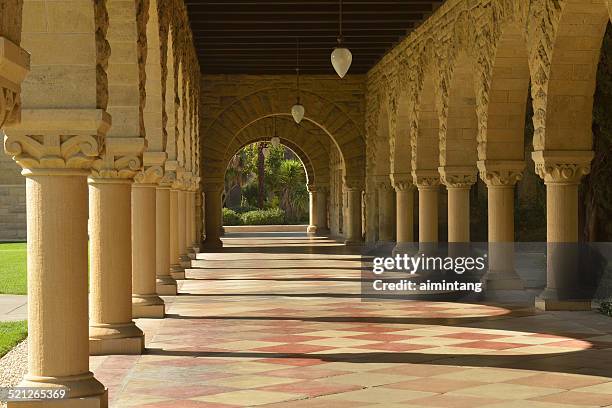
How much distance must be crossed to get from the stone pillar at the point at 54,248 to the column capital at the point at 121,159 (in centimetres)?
283

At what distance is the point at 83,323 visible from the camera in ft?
25.0

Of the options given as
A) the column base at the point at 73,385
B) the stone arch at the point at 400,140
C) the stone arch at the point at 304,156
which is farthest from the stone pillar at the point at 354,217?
the column base at the point at 73,385

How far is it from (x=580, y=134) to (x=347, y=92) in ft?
57.8

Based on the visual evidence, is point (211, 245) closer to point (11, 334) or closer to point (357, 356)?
point (11, 334)

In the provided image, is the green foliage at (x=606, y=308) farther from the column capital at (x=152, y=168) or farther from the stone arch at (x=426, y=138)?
the stone arch at (x=426, y=138)

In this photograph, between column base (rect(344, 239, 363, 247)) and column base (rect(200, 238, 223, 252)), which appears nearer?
column base (rect(200, 238, 223, 252))

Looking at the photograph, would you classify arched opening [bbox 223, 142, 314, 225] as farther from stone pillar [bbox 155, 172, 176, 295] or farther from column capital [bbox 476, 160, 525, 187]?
column capital [bbox 476, 160, 525, 187]

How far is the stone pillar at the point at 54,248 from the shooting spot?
746cm

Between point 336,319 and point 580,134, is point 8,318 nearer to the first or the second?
point 336,319

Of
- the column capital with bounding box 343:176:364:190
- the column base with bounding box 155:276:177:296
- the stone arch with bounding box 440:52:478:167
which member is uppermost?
the stone arch with bounding box 440:52:478:167

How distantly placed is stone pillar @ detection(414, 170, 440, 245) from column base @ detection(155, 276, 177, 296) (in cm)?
709

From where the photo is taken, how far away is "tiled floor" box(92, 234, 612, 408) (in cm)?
809

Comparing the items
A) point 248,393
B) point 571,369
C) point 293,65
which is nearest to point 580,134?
point 571,369

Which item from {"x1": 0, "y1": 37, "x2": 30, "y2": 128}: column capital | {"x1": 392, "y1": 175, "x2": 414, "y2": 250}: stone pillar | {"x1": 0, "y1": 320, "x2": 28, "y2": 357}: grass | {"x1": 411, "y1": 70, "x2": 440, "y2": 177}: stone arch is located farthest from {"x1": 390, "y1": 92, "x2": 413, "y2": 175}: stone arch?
{"x1": 0, "y1": 37, "x2": 30, "y2": 128}: column capital
